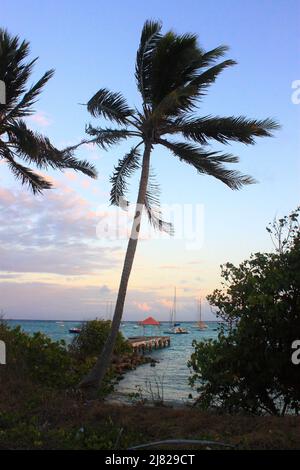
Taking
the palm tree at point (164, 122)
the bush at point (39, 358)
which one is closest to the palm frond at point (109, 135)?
the palm tree at point (164, 122)

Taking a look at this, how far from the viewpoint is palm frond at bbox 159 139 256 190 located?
1552cm

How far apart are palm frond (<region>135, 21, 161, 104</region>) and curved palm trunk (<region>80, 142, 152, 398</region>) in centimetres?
173

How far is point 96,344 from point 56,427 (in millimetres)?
18172

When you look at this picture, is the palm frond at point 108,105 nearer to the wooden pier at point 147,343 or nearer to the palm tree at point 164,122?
the palm tree at point 164,122

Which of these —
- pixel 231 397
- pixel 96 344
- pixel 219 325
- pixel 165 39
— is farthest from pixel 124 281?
pixel 96 344

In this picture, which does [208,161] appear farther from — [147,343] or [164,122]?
[147,343]

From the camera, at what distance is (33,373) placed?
15008 mm

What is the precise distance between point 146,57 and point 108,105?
1.99 m

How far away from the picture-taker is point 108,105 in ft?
50.6

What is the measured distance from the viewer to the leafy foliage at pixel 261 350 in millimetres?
10812

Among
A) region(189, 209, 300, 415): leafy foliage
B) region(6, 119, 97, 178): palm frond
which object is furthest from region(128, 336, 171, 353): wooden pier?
region(189, 209, 300, 415): leafy foliage

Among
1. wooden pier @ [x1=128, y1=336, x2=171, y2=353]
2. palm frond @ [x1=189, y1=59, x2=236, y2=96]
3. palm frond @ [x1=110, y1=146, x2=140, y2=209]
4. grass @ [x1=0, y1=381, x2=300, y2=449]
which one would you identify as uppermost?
palm frond @ [x1=189, y1=59, x2=236, y2=96]

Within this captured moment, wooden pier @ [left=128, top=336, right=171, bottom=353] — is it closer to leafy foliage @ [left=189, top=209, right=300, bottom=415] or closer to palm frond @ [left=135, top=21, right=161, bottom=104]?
palm frond @ [left=135, top=21, right=161, bottom=104]
